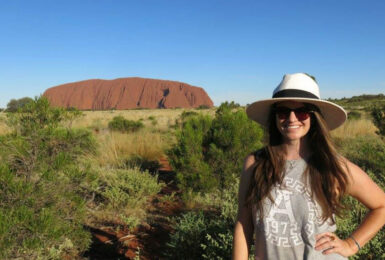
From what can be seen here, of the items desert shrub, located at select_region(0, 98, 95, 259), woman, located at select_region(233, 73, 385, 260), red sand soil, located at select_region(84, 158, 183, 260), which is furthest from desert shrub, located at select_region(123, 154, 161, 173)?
woman, located at select_region(233, 73, 385, 260)

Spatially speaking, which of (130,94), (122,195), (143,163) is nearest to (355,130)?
(143,163)

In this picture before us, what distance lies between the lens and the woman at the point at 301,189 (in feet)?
5.01

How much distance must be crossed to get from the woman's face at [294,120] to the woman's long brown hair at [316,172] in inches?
2.7

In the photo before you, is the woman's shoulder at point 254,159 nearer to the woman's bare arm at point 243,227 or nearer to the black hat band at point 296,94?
the woman's bare arm at point 243,227

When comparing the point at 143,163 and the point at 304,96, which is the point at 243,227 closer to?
the point at 304,96

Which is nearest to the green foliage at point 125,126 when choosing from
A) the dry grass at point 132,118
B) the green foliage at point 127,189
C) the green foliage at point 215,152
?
the dry grass at point 132,118

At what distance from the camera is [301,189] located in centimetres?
156

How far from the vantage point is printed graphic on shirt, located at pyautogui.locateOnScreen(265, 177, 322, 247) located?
1.52m

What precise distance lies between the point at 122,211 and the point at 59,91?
156 m

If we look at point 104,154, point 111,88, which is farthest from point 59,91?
point 104,154

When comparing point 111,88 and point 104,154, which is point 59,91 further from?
point 104,154

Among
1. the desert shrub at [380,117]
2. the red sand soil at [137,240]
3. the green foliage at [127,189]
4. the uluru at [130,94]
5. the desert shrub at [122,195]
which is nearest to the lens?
the red sand soil at [137,240]

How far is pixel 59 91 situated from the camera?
482 ft

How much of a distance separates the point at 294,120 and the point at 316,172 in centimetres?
30
